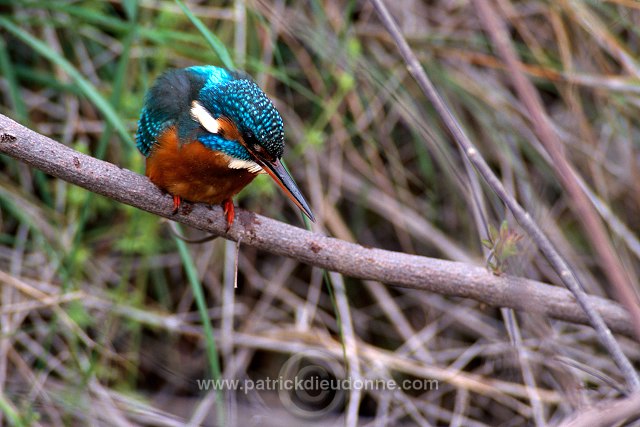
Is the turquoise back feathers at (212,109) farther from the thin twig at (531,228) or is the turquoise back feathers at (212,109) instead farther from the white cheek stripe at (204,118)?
the thin twig at (531,228)

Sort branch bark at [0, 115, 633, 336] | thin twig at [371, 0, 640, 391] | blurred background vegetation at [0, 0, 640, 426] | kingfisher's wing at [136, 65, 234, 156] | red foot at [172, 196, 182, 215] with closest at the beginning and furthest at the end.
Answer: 1. thin twig at [371, 0, 640, 391]
2. branch bark at [0, 115, 633, 336]
3. red foot at [172, 196, 182, 215]
4. kingfisher's wing at [136, 65, 234, 156]
5. blurred background vegetation at [0, 0, 640, 426]

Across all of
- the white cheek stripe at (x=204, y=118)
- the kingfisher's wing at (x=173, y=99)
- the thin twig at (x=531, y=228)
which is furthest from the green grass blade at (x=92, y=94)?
the thin twig at (x=531, y=228)

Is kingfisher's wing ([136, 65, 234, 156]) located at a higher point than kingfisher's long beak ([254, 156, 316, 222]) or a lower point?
higher

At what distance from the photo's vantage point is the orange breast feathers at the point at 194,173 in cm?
186

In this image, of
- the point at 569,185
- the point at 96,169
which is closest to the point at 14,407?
the point at 96,169

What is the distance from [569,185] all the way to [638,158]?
2.46 metres

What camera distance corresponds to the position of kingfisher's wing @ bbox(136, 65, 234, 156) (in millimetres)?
1970

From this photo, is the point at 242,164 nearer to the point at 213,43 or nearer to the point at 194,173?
the point at 194,173

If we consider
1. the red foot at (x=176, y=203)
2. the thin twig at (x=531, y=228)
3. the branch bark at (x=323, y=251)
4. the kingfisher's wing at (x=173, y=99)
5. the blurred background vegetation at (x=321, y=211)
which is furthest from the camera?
the blurred background vegetation at (x=321, y=211)

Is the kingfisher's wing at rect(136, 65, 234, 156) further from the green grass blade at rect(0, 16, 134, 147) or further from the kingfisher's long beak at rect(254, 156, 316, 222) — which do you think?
the kingfisher's long beak at rect(254, 156, 316, 222)

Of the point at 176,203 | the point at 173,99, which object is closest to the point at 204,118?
the point at 173,99

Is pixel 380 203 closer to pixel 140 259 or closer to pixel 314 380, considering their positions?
pixel 314 380

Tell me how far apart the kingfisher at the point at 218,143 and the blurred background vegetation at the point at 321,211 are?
1.91 ft

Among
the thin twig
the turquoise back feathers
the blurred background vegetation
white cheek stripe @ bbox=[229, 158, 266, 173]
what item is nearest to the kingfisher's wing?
the turquoise back feathers
